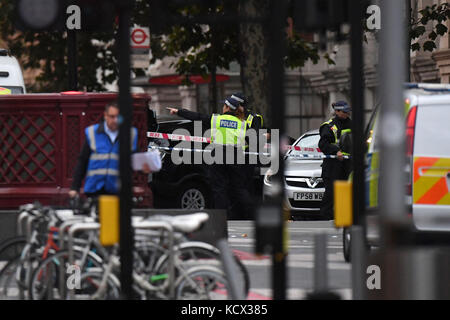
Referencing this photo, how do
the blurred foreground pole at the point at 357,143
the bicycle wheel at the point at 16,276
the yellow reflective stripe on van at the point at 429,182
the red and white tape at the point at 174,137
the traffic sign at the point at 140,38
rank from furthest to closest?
the traffic sign at the point at 140,38 → the red and white tape at the point at 174,137 → the yellow reflective stripe on van at the point at 429,182 → the bicycle wheel at the point at 16,276 → the blurred foreground pole at the point at 357,143

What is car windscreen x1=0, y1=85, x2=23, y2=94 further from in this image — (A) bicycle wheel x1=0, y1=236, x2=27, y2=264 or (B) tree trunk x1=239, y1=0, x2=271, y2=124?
(A) bicycle wheel x1=0, y1=236, x2=27, y2=264

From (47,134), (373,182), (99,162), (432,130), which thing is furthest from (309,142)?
(99,162)

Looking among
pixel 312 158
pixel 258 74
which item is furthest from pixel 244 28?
pixel 312 158

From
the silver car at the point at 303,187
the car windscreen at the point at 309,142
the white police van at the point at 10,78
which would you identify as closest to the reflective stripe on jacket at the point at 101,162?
the silver car at the point at 303,187

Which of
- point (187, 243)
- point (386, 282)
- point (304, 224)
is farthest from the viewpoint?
point (304, 224)

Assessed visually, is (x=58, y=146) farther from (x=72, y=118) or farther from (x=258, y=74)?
(x=258, y=74)

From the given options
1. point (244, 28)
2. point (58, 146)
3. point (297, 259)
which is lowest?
point (297, 259)

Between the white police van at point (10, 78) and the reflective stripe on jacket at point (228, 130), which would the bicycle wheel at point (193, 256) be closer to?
the reflective stripe on jacket at point (228, 130)

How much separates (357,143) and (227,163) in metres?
7.58

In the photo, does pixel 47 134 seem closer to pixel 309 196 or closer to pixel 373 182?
pixel 373 182

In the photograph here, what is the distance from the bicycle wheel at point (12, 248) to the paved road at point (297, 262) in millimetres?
1816

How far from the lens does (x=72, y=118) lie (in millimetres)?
13961

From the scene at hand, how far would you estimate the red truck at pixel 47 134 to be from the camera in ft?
45.7

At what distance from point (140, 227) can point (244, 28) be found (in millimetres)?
18819
